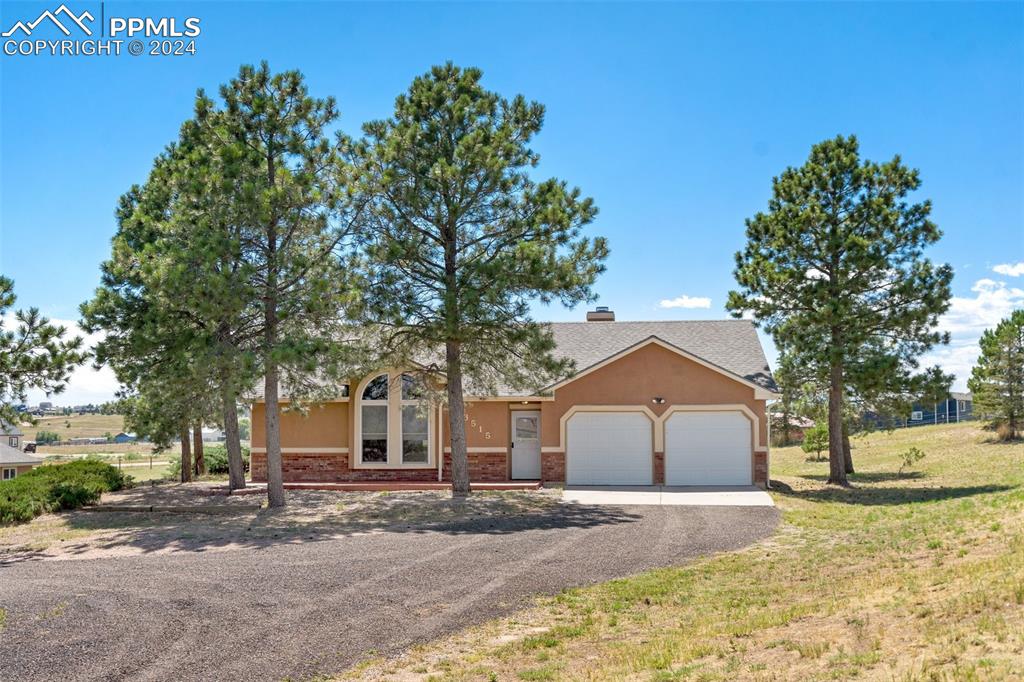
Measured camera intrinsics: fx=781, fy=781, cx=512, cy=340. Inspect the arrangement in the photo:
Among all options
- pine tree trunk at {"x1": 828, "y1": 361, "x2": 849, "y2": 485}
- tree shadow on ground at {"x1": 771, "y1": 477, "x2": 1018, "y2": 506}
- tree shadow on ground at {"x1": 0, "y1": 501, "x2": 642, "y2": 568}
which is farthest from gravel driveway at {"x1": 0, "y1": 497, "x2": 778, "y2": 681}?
pine tree trunk at {"x1": 828, "y1": 361, "x2": 849, "y2": 485}

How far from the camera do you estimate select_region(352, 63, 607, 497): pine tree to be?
18.0m

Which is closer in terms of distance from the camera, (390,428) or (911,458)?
(390,428)

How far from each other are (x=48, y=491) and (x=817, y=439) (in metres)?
29.3

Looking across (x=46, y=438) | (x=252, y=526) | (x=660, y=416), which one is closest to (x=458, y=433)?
(x=252, y=526)

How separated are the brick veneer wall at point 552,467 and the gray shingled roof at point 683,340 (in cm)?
263

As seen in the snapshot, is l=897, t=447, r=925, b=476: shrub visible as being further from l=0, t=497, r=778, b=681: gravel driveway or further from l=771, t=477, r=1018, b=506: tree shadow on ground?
l=0, t=497, r=778, b=681: gravel driveway

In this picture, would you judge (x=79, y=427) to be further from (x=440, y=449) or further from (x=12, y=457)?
(x=440, y=449)

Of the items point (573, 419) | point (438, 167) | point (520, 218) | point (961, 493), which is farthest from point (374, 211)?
point (961, 493)

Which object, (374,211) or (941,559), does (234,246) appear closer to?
(374,211)

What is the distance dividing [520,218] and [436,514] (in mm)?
7210

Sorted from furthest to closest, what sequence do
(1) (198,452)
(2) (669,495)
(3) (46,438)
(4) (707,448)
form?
(3) (46,438), (1) (198,452), (4) (707,448), (2) (669,495)

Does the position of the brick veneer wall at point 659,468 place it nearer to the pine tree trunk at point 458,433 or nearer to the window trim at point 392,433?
the pine tree trunk at point 458,433

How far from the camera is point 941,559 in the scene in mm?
9352

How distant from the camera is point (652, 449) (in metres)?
22.0
